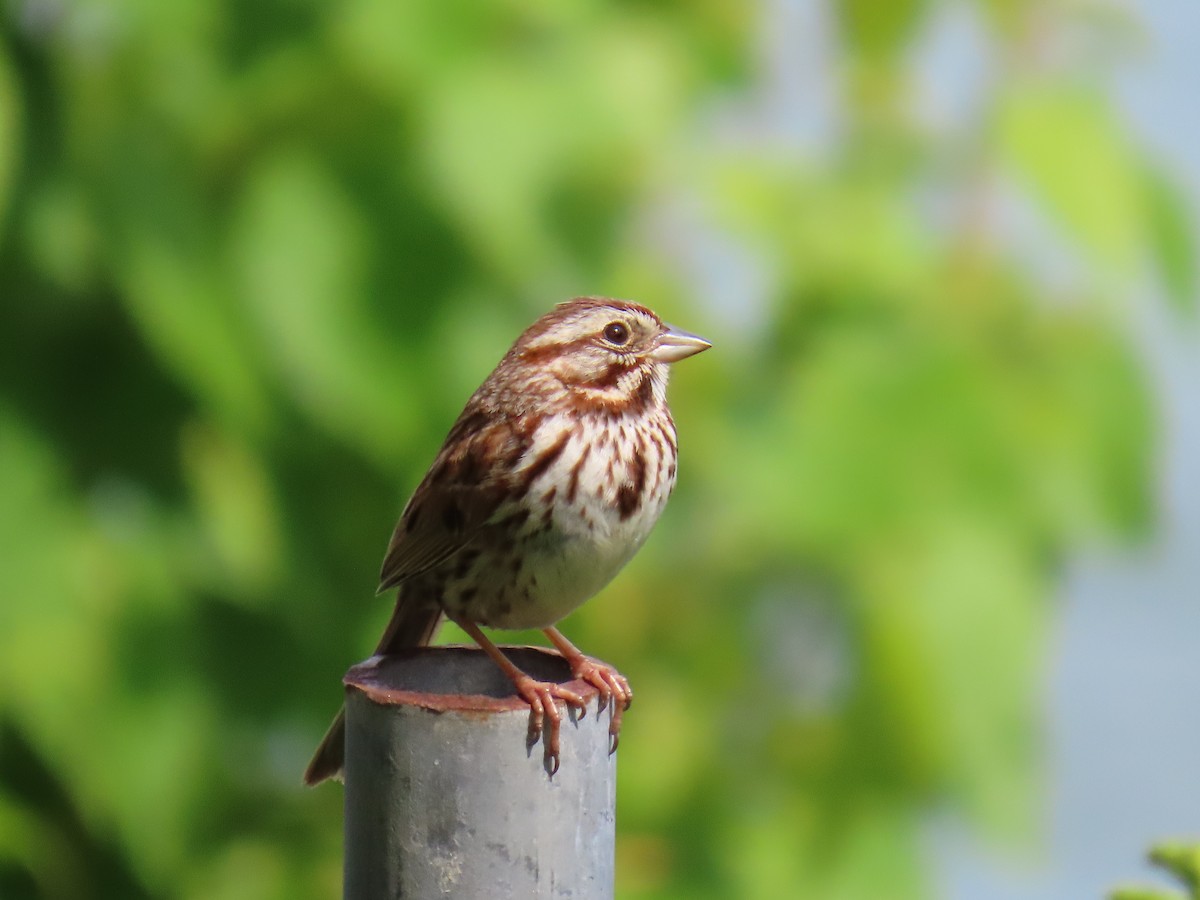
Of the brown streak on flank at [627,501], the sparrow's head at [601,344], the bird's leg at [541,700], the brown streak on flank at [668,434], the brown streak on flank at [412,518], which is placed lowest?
the bird's leg at [541,700]

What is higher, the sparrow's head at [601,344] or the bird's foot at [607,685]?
the sparrow's head at [601,344]

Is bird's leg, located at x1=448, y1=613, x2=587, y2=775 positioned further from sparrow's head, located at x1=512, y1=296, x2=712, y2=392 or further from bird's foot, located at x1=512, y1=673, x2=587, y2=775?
sparrow's head, located at x1=512, y1=296, x2=712, y2=392

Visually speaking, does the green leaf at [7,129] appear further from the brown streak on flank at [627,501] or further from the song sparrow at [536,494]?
the brown streak on flank at [627,501]

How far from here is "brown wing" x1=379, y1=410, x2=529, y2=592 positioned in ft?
10.5

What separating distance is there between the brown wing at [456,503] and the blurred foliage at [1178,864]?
144 centimetres

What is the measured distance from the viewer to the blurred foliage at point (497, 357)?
3.70m

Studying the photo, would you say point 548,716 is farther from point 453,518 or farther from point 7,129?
point 7,129

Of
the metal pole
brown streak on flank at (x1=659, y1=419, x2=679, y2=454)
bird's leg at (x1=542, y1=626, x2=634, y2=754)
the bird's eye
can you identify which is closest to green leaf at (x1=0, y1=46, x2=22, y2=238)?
the bird's eye

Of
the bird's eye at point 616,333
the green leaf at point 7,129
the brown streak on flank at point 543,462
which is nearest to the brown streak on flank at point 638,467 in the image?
the brown streak on flank at point 543,462

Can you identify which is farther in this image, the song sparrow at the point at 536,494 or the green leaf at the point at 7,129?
the green leaf at the point at 7,129

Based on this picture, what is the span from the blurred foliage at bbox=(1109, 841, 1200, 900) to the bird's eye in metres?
1.65

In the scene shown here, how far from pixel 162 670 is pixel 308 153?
A: 103 centimetres

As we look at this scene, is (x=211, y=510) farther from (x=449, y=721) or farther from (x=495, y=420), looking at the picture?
(x=449, y=721)

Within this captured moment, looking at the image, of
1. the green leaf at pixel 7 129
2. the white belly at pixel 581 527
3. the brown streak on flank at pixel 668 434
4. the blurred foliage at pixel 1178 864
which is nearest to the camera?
the blurred foliage at pixel 1178 864
